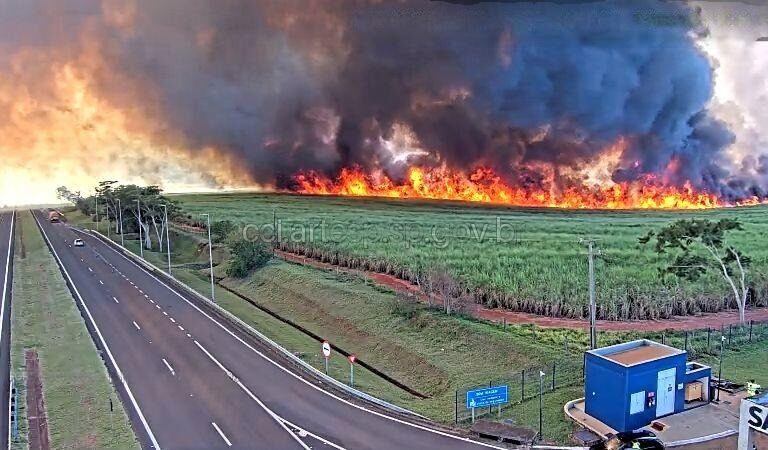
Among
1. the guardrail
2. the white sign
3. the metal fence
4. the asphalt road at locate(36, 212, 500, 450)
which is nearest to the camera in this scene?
the white sign

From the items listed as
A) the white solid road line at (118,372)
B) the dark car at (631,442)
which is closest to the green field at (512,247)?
the dark car at (631,442)

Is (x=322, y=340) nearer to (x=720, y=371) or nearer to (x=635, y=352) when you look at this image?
(x=635, y=352)

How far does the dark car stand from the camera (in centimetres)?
1842

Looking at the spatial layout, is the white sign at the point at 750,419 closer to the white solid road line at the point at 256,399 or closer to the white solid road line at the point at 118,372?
the white solid road line at the point at 256,399

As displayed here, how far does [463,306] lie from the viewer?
3844 centimetres

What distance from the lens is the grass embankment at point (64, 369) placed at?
21719mm

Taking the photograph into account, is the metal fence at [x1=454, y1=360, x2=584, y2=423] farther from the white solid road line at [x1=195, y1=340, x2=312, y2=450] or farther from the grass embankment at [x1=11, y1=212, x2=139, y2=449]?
the grass embankment at [x1=11, y1=212, x2=139, y2=449]

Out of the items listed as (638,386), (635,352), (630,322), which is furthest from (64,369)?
(630,322)

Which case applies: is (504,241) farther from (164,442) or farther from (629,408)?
(164,442)

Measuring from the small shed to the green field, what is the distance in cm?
1384

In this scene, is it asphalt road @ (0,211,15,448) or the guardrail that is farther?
the guardrail

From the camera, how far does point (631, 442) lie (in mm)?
18375

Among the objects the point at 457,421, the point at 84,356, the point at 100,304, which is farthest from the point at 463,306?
the point at 100,304

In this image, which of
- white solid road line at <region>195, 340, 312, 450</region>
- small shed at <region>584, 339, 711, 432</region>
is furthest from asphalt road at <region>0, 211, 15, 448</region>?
small shed at <region>584, 339, 711, 432</region>
